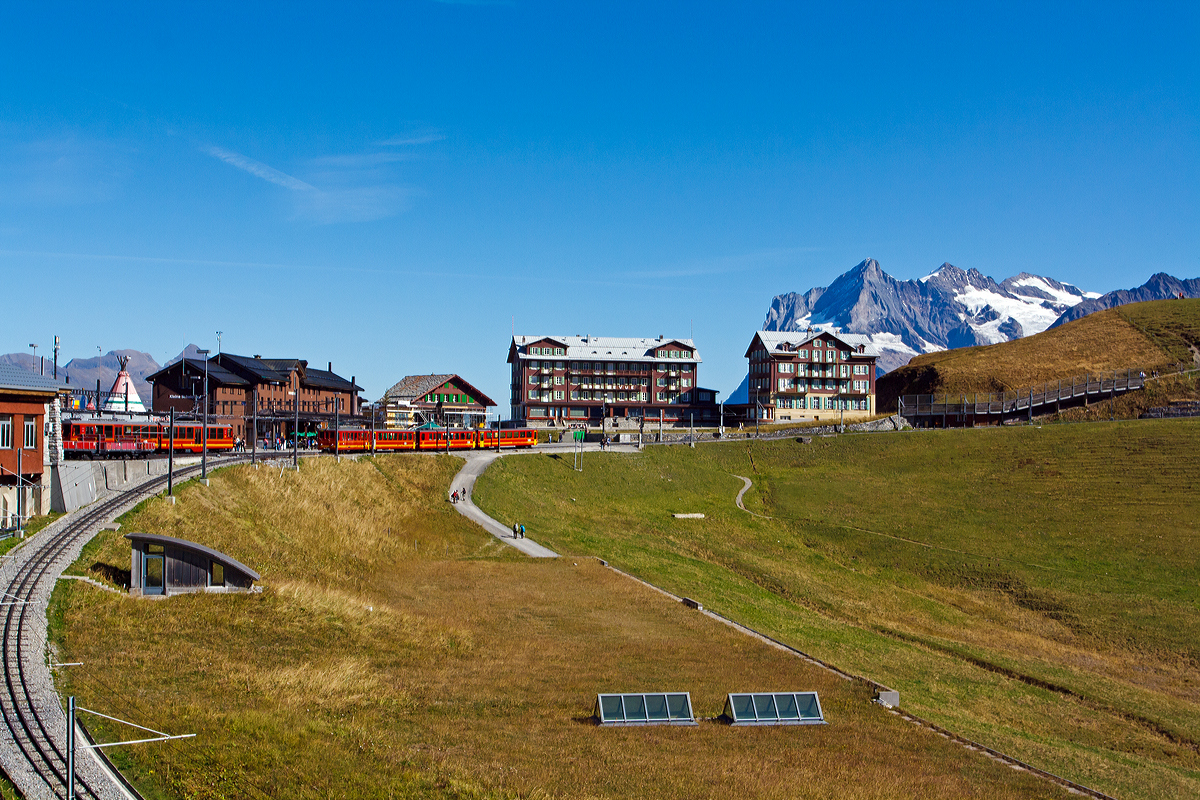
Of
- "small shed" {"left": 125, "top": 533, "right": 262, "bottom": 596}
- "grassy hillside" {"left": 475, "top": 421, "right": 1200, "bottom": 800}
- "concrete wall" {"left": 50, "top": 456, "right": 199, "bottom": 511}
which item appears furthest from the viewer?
"concrete wall" {"left": 50, "top": 456, "right": 199, "bottom": 511}

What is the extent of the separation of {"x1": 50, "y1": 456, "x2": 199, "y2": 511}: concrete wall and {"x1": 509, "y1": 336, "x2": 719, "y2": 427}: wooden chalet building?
8519 centimetres

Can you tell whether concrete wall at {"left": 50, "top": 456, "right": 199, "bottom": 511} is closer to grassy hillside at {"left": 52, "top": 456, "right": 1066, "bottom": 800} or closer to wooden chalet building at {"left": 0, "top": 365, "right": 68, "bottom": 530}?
wooden chalet building at {"left": 0, "top": 365, "right": 68, "bottom": 530}

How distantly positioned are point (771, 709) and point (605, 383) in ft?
392

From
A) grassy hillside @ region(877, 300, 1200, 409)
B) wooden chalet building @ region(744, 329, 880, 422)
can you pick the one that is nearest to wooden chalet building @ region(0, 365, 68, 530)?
wooden chalet building @ region(744, 329, 880, 422)

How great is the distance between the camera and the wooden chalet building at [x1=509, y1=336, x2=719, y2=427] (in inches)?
5782

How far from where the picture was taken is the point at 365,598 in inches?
1797

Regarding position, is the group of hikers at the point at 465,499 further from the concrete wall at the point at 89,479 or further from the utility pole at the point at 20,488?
the utility pole at the point at 20,488

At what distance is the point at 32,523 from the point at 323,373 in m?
96.8

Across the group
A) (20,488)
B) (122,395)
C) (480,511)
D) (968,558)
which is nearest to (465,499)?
(480,511)

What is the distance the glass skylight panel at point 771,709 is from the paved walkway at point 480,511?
32964 mm

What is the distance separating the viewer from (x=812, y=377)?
146m

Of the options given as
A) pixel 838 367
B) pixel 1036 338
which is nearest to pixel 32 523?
pixel 838 367

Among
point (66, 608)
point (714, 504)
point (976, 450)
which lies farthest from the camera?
point (976, 450)

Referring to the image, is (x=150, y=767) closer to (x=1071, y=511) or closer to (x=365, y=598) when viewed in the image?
(x=365, y=598)
